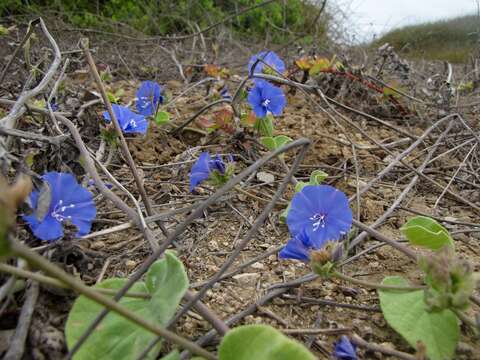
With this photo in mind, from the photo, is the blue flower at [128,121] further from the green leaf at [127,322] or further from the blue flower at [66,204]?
the green leaf at [127,322]

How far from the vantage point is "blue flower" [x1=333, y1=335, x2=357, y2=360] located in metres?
0.82

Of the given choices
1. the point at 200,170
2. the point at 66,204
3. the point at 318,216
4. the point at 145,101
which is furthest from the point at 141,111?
the point at 318,216

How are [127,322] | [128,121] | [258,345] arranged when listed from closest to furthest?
[258,345] < [127,322] < [128,121]

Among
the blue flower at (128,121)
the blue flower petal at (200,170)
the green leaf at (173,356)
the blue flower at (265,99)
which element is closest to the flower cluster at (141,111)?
the blue flower at (128,121)

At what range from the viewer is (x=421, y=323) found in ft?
2.80

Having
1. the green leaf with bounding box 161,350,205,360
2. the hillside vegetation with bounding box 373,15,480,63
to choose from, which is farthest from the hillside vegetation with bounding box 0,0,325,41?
the green leaf with bounding box 161,350,205,360

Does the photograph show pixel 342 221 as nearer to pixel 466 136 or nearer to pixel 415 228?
pixel 415 228

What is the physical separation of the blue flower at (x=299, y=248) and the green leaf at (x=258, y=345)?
30cm

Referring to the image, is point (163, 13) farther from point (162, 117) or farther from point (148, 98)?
point (162, 117)

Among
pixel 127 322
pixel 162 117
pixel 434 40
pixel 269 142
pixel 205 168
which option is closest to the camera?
pixel 127 322

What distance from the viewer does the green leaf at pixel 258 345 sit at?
26.5 inches

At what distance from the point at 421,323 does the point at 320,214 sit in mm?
314

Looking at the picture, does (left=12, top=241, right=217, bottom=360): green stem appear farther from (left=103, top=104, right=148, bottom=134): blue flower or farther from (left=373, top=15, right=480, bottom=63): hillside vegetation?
(left=373, top=15, right=480, bottom=63): hillside vegetation

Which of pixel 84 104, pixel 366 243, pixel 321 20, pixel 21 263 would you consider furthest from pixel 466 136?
pixel 321 20
